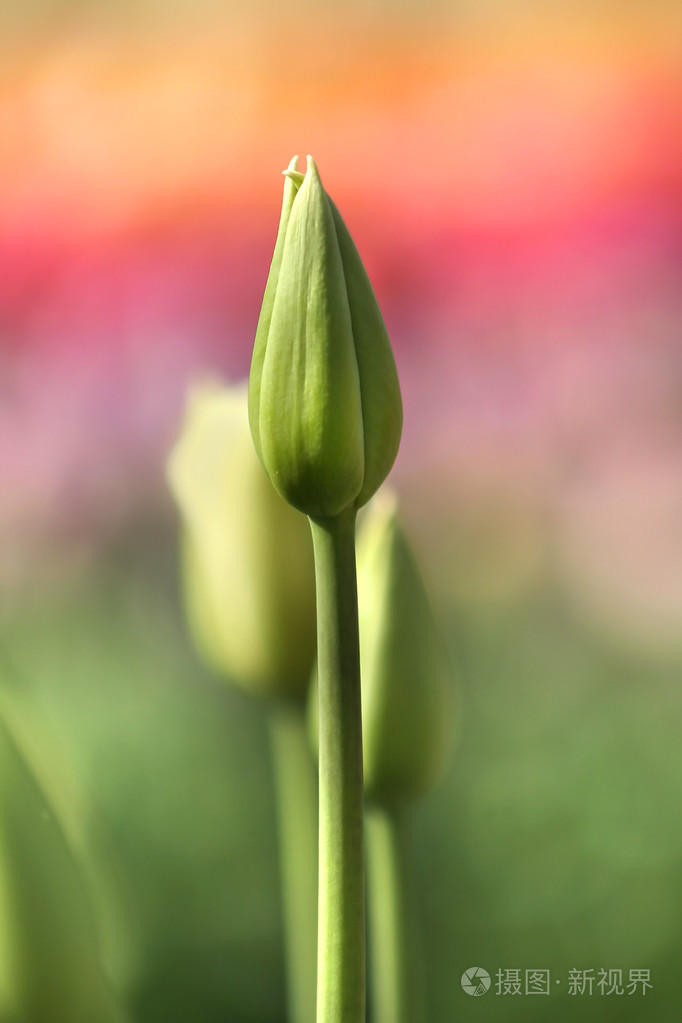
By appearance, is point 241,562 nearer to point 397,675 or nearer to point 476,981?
point 397,675

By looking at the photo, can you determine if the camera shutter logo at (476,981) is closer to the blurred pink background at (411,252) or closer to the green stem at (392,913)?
the green stem at (392,913)

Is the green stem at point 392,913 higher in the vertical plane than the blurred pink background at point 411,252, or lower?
lower

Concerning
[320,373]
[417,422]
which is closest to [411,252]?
[417,422]

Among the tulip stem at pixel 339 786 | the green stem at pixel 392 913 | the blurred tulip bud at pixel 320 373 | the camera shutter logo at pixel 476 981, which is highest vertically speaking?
the blurred tulip bud at pixel 320 373

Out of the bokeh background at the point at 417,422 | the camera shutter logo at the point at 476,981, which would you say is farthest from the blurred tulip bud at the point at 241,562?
the camera shutter logo at the point at 476,981

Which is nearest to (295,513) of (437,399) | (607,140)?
(437,399)

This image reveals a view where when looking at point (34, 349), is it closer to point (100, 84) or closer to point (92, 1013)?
point (100, 84)

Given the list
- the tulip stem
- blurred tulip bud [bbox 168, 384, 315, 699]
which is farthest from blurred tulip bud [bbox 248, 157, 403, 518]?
blurred tulip bud [bbox 168, 384, 315, 699]
